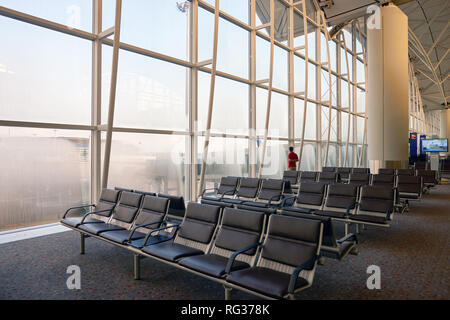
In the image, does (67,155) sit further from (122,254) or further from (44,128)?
(122,254)

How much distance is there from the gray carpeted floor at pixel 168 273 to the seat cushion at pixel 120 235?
0.37 m

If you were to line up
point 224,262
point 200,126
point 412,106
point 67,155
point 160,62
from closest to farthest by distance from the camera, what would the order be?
point 224,262, point 67,155, point 160,62, point 200,126, point 412,106

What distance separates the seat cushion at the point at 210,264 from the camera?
2.54 metres

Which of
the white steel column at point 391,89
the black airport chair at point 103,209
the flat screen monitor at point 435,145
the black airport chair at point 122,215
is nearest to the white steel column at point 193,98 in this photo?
the black airport chair at point 103,209

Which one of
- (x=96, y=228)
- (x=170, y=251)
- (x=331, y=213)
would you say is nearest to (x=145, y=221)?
(x=96, y=228)

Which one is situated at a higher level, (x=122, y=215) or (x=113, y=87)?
(x=113, y=87)

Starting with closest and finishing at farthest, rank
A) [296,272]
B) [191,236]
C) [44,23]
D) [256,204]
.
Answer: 1. [296,272]
2. [191,236]
3. [44,23]
4. [256,204]

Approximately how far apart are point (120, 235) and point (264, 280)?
6.76 ft

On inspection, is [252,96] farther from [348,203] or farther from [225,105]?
[348,203]

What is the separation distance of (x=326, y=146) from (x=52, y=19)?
1134cm

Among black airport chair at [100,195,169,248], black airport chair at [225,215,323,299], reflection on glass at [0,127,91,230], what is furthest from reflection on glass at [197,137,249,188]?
black airport chair at [225,215,323,299]

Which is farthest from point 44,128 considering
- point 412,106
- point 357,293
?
point 412,106

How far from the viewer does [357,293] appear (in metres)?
2.92

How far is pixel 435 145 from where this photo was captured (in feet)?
61.8
